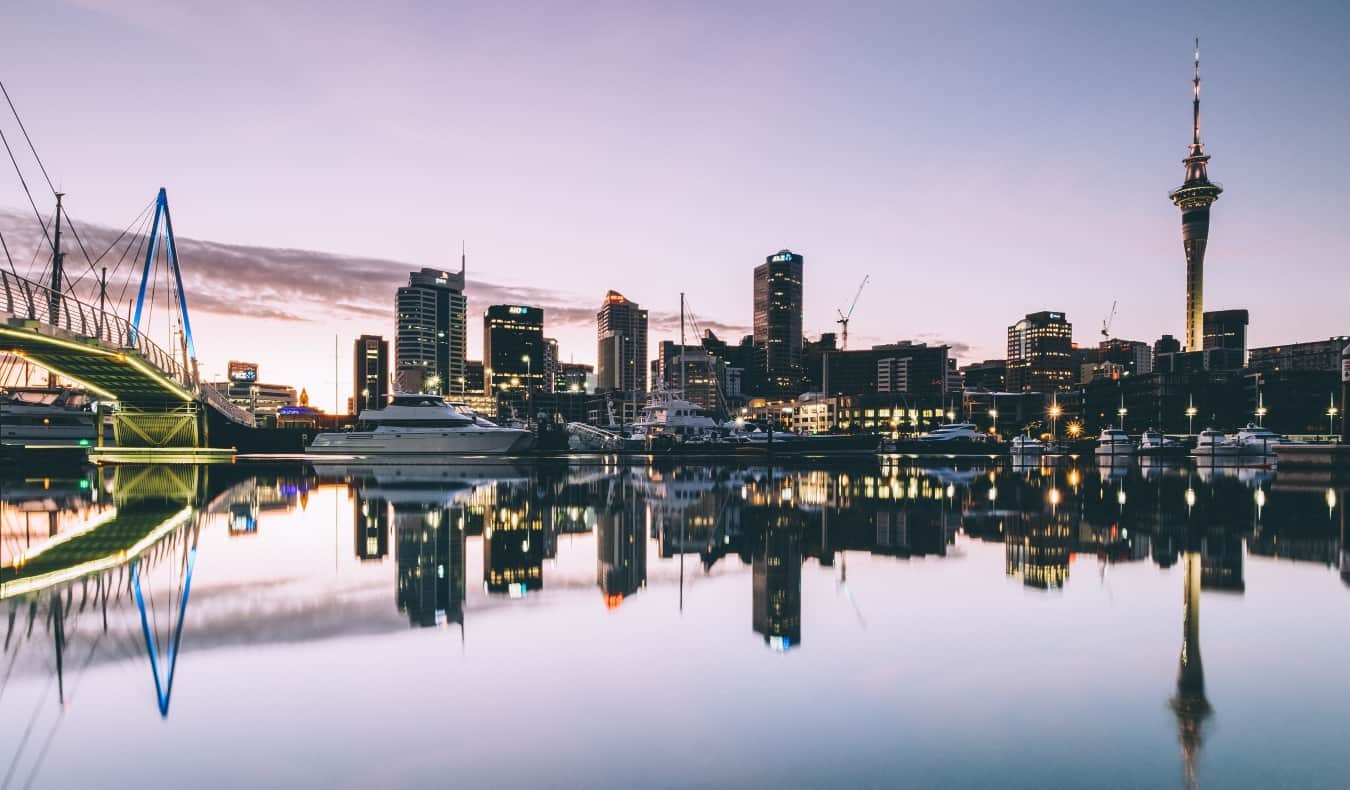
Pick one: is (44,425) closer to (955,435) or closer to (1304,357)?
(955,435)

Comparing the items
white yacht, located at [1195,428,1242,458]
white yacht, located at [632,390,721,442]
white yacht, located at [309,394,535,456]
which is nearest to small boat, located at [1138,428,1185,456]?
white yacht, located at [1195,428,1242,458]

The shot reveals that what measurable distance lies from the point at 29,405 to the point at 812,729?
248 ft

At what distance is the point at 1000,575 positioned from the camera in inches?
Result: 493

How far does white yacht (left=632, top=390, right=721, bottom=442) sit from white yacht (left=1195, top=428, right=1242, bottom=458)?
5054cm

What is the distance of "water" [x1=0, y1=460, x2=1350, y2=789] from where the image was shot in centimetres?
536

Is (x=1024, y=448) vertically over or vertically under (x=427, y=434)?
under

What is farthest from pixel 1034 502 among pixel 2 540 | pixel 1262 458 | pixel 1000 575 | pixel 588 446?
pixel 1262 458

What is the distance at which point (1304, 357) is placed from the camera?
167750 mm

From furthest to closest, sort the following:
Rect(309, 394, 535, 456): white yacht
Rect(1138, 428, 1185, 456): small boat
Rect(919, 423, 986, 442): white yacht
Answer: Rect(919, 423, 986, 442): white yacht, Rect(1138, 428, 1185, 456): small boat, Rect(309, 394, 535, 456): white yacht

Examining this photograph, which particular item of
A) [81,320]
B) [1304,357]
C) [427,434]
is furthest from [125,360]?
[1304,357]

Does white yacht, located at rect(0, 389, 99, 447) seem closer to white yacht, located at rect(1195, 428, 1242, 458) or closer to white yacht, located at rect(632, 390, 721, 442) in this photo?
white yacht, located at rect(632, 390, 721, 442)

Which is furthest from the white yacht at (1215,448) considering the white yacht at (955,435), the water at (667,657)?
the water at (667,657)

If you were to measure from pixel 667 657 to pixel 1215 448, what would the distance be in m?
91.6

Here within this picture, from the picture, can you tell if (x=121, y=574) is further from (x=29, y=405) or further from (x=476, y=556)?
(x=29, y=405)
